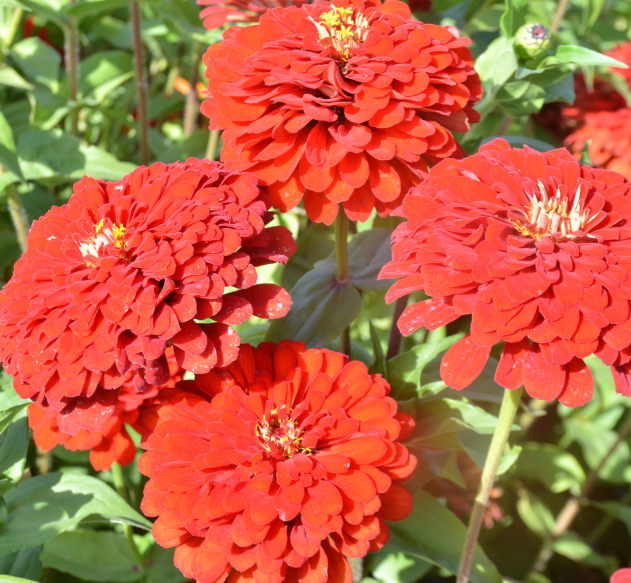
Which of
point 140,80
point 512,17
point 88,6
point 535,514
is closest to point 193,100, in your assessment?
point 140,80

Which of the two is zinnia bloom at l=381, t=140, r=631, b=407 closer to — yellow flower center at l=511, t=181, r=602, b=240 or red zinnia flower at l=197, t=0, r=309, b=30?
yellow flower center at l=511, t=181, r=602, b=240

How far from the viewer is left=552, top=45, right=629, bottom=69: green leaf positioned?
66 centimetres

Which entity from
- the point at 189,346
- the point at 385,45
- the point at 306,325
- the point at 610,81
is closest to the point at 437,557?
the point at 306,325

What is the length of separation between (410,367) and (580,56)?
0.38 meters

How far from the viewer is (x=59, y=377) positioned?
1.58 ft

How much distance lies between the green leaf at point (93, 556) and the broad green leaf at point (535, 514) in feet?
2.06

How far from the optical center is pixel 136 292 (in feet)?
1.51

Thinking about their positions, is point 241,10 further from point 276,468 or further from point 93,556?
point 93,556

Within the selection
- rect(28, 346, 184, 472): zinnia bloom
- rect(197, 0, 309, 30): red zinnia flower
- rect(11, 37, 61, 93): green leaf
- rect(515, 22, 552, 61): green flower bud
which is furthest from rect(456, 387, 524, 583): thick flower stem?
rect(11, 37, 61, 93): green leaf

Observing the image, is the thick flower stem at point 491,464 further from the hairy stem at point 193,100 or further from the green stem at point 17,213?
the hairy stem at point 193,100

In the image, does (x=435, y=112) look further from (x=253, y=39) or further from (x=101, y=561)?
(x=101, y=561)

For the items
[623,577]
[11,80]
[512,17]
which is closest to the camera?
[623,577]

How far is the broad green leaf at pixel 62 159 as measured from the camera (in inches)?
35.1

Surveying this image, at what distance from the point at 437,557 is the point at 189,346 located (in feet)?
1.23
